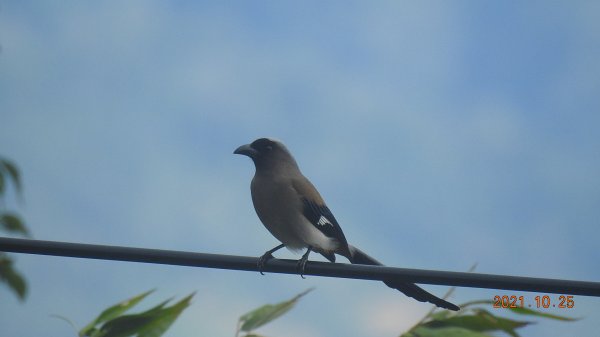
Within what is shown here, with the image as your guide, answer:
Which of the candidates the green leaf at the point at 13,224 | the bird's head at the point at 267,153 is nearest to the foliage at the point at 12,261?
the green leaf at the point at 13,224

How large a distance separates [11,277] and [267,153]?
6.74 feet

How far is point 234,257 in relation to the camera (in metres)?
3.79

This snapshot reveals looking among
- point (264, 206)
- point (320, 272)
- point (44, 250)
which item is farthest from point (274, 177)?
point (44, 250)

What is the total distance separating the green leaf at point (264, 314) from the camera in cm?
424

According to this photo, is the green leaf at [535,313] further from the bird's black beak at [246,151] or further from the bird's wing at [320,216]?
the bird's black beak at [246,151]

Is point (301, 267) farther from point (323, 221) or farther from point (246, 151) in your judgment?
point (246, 151)

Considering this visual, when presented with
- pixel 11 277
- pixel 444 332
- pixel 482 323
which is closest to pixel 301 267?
pixel 444 332

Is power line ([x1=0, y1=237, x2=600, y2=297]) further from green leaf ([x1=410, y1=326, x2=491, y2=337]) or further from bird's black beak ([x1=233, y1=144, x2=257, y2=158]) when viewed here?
bird's black beak ([x1=233, y1=144, x2=257, y2=158])

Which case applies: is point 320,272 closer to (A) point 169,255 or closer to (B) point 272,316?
(B) point 272,316

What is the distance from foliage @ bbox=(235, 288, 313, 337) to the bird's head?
1586mm

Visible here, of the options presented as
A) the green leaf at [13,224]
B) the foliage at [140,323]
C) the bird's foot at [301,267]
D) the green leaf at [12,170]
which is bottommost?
the foliage at [140,323]

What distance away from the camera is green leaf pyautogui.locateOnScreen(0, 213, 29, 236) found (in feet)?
15.2

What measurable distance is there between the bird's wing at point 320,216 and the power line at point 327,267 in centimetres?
131

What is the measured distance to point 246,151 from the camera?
19.5ft
